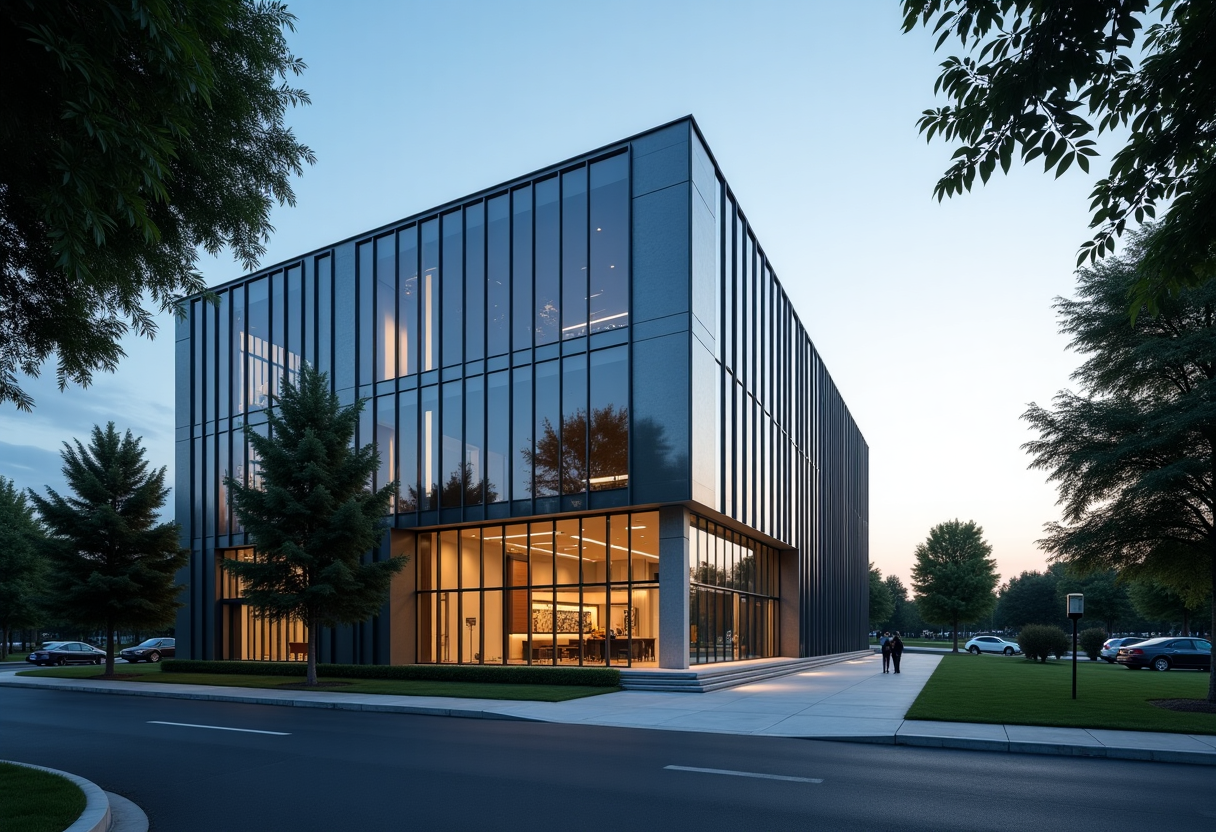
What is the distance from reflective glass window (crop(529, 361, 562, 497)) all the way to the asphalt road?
39.1ft

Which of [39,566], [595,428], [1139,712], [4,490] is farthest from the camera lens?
[4,490]

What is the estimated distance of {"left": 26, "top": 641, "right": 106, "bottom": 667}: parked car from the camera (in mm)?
42250

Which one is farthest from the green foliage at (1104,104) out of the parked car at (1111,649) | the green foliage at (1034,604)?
the green foliage at (1034,604)

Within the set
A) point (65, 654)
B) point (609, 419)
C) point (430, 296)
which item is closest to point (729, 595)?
point (609, 419)

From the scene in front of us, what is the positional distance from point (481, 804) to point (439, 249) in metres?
24.3

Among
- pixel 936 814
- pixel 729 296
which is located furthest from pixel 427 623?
pixel 936 814

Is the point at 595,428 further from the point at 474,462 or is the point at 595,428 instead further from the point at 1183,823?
the point at 1183,823

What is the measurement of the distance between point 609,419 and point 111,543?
19.8 m

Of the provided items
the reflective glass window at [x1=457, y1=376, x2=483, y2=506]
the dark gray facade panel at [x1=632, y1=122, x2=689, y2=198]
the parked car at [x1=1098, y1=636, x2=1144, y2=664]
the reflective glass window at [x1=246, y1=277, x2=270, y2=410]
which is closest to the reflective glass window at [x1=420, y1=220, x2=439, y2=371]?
the reflective glass window at [x1=457, y1=376, x2=483, y2=506]

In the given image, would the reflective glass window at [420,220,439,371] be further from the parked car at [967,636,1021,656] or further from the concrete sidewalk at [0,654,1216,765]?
the parked car at [967,636,1021,656]

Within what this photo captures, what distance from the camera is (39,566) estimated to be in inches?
1973

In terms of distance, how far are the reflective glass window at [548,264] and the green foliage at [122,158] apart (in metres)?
18.0

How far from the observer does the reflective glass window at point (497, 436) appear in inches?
1102

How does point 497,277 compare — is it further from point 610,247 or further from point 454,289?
point 610,247
